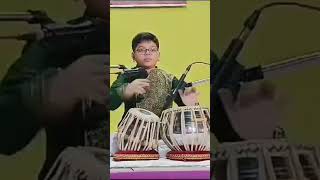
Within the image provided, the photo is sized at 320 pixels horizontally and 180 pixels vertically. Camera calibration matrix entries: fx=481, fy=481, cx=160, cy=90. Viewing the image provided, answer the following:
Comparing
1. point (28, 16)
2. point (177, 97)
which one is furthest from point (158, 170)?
point (28, 16)

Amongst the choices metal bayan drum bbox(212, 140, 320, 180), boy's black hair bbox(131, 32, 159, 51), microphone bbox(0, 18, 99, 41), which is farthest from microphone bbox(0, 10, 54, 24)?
metal bayan drum bbox(212, 140, 320, 180)

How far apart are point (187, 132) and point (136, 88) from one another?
0.33 m

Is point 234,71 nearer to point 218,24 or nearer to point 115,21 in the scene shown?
point 218,24

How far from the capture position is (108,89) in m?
2.27

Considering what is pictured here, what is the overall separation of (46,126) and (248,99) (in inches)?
37.5

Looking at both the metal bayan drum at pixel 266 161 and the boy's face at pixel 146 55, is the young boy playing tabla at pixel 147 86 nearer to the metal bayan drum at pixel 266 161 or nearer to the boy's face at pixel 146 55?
the boy's face at pixel 146 55

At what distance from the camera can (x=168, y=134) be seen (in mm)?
2328

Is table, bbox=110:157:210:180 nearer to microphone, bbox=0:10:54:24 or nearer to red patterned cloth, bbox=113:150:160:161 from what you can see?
red patterned cloth, bbox=113:150:160:161

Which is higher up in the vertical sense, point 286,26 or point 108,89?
point 286,26

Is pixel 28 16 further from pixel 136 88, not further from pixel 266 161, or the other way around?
pixel 266 161

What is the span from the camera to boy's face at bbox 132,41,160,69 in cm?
235

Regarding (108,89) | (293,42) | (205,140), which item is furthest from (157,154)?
(293,42)

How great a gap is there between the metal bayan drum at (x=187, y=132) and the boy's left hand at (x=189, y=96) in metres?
0.02

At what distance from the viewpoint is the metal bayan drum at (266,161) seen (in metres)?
2.23
